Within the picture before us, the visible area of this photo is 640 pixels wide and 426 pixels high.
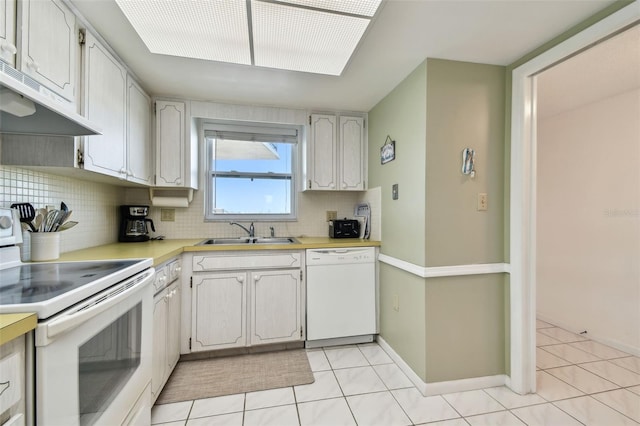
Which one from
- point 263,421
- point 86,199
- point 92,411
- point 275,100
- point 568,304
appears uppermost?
point 275,100

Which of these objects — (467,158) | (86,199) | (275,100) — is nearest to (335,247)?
(467,158)

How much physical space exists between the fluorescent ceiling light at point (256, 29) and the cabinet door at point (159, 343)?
1.51 meters

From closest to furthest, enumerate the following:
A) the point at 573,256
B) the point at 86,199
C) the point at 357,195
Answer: the point at 86,199 → the point at 573,256 → the point at 357,195

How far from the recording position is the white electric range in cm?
74

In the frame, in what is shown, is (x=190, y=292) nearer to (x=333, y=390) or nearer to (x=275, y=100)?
(x=333, y=390)

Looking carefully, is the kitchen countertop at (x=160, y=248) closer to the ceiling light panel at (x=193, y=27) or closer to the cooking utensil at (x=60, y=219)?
the cooking utensil at (x=60, y=219)

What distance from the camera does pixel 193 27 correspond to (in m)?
1.42

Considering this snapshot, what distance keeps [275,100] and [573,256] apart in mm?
3334

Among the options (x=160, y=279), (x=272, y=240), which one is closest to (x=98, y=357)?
(x=160, y=279)

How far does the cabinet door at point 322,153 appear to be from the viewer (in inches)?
106

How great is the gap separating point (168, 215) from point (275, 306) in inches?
56.1

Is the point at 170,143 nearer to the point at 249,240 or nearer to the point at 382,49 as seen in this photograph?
the point at 249,240

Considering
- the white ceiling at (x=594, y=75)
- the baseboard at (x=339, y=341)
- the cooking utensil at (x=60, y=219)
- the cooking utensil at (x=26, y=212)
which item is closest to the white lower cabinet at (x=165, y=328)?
the cooking utensil at (x=60, y=219)

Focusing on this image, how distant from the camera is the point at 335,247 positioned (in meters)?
2.40
